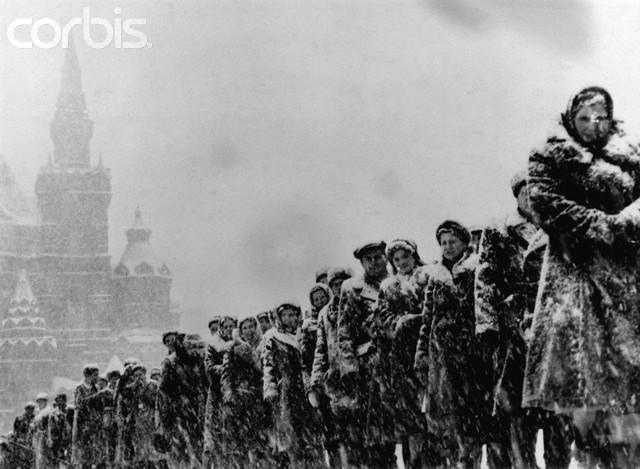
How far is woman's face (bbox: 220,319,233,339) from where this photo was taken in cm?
A: 1251

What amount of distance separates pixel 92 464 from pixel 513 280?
39.4 ft

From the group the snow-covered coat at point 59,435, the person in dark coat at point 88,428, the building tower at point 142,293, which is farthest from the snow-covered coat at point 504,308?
the building tower at point 142,293

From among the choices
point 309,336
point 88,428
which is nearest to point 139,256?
point 88,428

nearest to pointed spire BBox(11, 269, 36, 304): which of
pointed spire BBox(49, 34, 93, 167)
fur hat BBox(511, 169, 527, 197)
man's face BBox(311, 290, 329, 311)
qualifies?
pointed spire BBox(49, 34, 93, 167)

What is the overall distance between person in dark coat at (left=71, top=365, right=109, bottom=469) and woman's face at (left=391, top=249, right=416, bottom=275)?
32.4ft

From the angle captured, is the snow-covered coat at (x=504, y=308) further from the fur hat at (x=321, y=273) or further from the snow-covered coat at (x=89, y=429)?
the snow-covered coat at (x=89, y=429)

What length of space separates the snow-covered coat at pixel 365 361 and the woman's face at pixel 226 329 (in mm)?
4222

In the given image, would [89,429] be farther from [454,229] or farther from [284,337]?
[454,229]

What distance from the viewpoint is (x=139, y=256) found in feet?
337

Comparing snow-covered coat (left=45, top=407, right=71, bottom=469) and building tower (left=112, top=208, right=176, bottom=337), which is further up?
building tower (left=112, top=208, right=176, bottom=337)

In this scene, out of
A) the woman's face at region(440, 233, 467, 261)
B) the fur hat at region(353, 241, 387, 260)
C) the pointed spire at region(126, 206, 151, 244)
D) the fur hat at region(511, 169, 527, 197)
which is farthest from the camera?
the pointed spire at region(126, 206, 151, 244)

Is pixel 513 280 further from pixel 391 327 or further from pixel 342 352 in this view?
pixel 342 352

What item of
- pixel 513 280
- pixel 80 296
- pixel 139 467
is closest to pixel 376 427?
pixel 513 280

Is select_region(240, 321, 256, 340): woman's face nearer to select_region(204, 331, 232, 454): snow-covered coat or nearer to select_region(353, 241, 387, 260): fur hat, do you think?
select_region(204, 331, 232, 454): snow-covered coat
